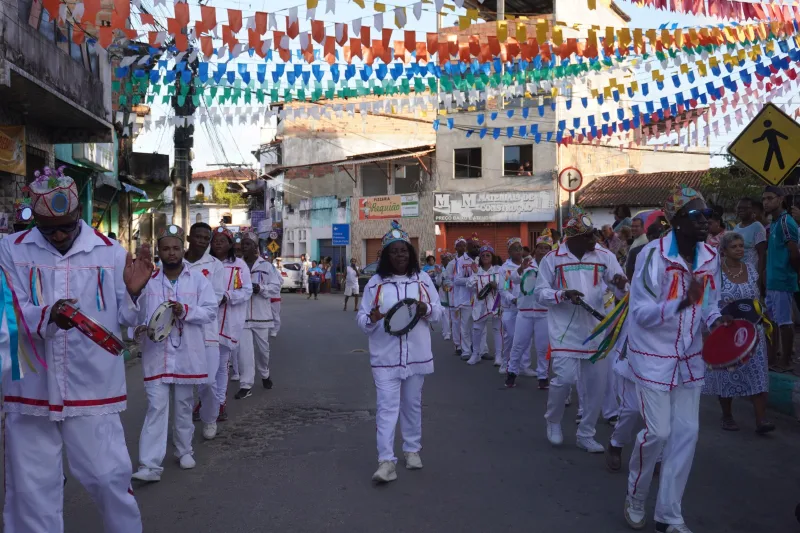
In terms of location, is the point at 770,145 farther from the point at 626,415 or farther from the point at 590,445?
the point at 626,415

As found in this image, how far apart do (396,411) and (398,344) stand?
20.9 inches

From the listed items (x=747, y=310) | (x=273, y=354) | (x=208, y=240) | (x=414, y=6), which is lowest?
(x=273, y=354)

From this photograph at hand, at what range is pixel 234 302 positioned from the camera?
29.5 feet

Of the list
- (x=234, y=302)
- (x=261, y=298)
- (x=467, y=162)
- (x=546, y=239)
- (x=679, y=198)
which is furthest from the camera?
(x=467, y=162)

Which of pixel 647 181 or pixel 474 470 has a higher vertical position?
pixel 647 181

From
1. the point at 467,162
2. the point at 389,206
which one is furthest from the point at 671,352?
the point at 389,206

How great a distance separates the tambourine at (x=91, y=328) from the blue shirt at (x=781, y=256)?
8347 millimetres

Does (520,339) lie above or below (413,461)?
above

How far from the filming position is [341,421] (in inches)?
328

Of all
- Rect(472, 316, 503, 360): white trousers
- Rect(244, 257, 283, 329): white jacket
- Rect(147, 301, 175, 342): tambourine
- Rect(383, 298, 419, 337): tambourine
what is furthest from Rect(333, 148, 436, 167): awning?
Rect(147, 301, 175, 342): tambourine

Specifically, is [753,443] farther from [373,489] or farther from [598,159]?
[598,159]

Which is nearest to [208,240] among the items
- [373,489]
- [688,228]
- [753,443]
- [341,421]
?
[341,421]

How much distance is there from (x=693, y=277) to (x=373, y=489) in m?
2.75

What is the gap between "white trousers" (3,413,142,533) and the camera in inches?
162
